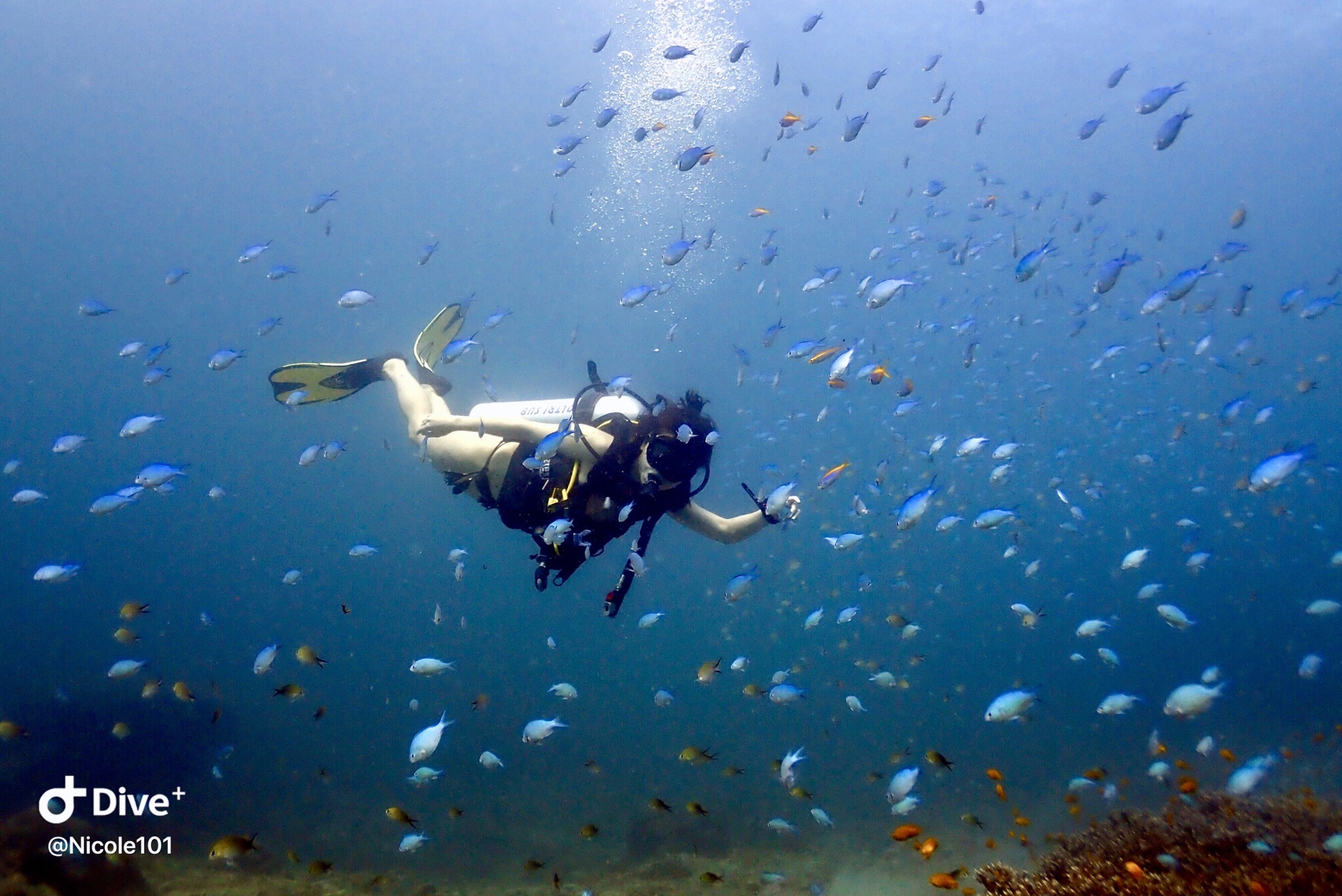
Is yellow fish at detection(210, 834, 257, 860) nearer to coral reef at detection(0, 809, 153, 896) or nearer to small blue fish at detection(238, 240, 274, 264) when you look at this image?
coral reef at detection(0, 809, 153, 896)

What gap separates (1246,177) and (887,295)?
2617 inches

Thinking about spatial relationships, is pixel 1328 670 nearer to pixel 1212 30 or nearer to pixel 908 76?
Answer: pixel 1212 30

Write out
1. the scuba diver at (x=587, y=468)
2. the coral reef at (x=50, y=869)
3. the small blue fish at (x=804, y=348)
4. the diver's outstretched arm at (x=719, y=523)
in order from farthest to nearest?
the coral reef at (x=50, y=869), the small blue fish at (x=804, y=348), the diver's outstretched arm at (x=719, y=523), the scuba diver at (x=587, y=468)

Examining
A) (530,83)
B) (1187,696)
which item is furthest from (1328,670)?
(530,83)

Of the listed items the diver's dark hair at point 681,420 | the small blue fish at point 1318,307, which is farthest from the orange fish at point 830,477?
the small blue fish at point 1318,307

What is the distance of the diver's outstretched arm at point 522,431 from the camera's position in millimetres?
6031

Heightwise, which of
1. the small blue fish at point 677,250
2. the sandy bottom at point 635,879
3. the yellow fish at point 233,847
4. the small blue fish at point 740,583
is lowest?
the sandy bottom at point 635,879

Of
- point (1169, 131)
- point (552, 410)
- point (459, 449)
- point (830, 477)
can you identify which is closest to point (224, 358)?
point (459, 449)

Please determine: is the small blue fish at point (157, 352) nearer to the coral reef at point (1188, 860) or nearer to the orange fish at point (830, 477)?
the orange fish at point (830, 477)

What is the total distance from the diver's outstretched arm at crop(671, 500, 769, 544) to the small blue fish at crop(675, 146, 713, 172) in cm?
411

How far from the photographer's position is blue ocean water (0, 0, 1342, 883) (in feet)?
58.4

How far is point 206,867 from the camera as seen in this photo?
12.4m

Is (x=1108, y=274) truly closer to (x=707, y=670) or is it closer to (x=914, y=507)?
(x=914, y=507)

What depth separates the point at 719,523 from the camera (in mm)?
7145
